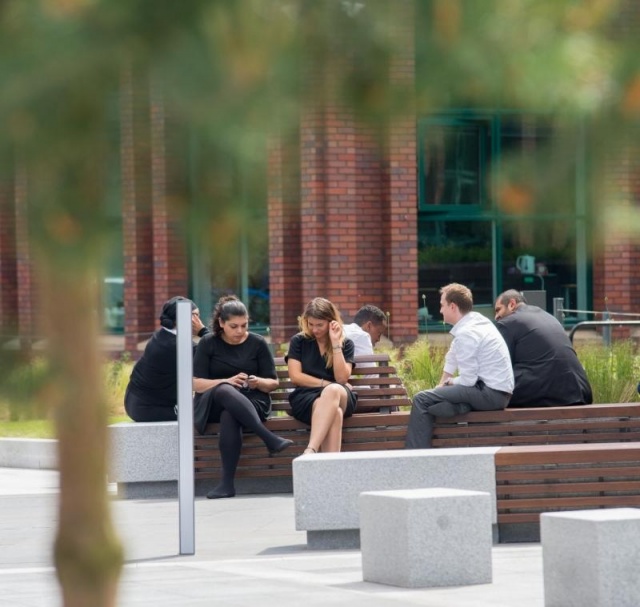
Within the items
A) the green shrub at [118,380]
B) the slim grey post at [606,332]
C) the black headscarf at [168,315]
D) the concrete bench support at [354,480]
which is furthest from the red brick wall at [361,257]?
the concrete bench support at [354,480]

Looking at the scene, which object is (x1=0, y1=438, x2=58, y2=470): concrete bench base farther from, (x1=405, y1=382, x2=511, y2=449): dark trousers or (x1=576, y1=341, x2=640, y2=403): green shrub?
(x1=576, y1=341, x2=640, y2=403): green shrub

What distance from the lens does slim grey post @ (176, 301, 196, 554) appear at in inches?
326

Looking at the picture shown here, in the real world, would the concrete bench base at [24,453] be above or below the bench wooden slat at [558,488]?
below

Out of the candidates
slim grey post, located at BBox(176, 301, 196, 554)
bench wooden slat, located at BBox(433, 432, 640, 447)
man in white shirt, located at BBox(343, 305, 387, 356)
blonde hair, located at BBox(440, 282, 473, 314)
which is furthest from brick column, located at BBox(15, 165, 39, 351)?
man in white shirt, located at BBox(343, 305, 387, 356)

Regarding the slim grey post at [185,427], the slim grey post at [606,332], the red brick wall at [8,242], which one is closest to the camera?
the red brick wall at [8,242]

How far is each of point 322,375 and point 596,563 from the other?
16.1ft

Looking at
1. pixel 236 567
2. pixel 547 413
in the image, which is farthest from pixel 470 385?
pixel 236 567

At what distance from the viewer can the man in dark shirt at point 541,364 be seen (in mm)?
10766

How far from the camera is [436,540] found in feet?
23.2

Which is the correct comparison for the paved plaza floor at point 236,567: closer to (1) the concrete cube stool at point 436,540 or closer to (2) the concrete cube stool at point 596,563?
(1) the concrete cube stool at point 436,540

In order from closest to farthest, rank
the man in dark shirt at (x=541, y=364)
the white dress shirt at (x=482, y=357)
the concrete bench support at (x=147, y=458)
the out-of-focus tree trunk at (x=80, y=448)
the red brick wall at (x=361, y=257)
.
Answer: the out-of-focus tree trunk at (x=80, y=448) → the white dress shirt at (x=482, y=357) → the man in dark shirt at (x=541, y=364) → the concrete bench support at (x=147, y=458) → the red brick wall at (x=361, y=257)

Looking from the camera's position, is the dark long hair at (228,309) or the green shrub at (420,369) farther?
the green shrub at (420,369)

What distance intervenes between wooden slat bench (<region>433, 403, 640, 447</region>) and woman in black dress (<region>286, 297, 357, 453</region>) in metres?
0.77

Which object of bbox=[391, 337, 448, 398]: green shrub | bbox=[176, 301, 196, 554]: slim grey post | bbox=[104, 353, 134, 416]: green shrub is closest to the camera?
bbox=[176, 301, 196, 554]: slim grey post
